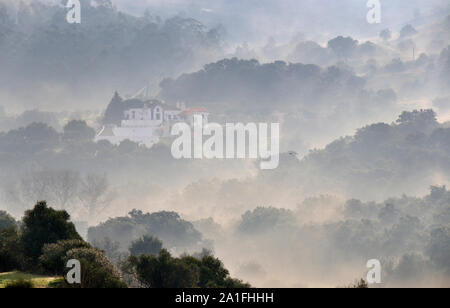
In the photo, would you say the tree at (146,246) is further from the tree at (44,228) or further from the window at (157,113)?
the window at (157,113)

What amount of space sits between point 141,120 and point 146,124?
231 cm

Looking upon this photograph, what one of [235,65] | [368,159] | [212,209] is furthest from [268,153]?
[235,65]

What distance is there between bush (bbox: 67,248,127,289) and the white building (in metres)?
107

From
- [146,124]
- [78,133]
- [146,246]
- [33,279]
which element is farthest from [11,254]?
[78,133]

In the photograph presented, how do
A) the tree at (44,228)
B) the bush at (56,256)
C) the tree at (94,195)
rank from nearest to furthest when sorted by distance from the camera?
the bush at (56,256) < the tree at (44,228) < the tree at (94,195)

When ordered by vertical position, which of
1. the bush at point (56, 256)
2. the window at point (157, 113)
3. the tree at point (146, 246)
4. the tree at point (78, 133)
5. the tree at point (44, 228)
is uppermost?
the window at point (157, 113)

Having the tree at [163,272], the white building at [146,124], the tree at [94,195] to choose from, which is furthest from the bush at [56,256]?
the white building at [146,124]

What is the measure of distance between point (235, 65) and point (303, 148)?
4637 centimetres

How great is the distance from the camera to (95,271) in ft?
78.6

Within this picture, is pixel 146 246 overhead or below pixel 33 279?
overhead

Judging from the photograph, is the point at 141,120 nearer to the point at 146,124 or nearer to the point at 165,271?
the point at 146,124

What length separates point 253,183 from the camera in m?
123

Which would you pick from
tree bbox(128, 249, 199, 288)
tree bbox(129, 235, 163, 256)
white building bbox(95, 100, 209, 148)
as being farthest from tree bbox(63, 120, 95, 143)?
tree bbox(128, 249, 199, 288)

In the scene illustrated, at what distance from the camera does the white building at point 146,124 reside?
135 metres
